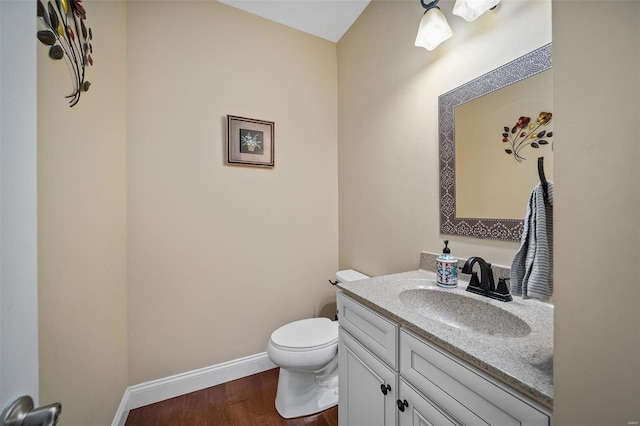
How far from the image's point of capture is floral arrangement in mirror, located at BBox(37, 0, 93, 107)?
27.7 inches

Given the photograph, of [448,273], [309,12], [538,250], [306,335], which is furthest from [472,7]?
[306,335]

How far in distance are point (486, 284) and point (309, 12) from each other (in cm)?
209

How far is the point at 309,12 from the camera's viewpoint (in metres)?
1.77

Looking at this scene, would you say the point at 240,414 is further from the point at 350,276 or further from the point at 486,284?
the point at 486,284

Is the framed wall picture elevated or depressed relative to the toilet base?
elevated

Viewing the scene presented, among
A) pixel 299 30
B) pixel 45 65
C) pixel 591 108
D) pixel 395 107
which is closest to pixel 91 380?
pixel 45 65

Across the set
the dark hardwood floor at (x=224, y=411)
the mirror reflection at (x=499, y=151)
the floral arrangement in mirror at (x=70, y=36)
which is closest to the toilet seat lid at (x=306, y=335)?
the dark hardwood floor at (x=224, y=411)

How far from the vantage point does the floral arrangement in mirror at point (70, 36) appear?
2.31 feet

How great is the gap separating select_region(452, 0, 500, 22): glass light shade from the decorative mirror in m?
0.24

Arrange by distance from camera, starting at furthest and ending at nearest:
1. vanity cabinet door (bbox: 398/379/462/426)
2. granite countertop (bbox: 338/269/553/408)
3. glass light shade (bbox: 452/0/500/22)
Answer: glass light shade (bbox: 452/0/500/22), vanity cabinet door (bbox: 398/379/462/426), granite countertop (bbox: 338/269/553/408)

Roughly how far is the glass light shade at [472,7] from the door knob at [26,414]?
63.7 inches

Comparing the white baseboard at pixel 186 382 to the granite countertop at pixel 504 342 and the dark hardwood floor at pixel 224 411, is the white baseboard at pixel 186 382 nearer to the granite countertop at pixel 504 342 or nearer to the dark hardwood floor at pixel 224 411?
the dark hardwood floor at pixel 224 411

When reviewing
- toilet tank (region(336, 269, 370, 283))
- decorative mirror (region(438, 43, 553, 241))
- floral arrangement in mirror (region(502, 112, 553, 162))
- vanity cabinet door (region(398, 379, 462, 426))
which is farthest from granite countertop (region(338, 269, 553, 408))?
toilet tank (region(336, 269, 370, 283))

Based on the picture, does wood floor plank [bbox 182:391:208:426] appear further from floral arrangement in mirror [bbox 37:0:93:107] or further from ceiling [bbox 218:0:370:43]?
ceiling [bbox 218:0:370:43]
